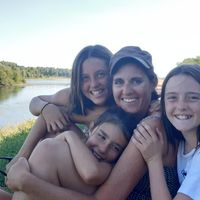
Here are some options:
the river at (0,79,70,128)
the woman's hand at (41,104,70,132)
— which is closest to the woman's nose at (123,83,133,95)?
the woman's hand at (41,104,70,132)

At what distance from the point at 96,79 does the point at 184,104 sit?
48.2 inches

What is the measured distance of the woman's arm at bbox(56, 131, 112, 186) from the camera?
2232 mm

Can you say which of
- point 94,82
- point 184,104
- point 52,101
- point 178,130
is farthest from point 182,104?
point 52,101

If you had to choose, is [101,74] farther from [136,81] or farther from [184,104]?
[184,104]

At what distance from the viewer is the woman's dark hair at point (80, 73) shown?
133 inches

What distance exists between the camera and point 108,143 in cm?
248

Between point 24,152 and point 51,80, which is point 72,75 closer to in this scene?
point 24,152

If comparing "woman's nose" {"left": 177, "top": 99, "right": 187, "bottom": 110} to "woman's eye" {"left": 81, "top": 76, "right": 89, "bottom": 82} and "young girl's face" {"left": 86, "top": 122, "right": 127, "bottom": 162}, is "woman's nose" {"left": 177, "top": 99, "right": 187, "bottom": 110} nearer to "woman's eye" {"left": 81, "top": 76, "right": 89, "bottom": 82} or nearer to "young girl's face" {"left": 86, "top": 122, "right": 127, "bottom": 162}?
"young girl's face" {"left": 86, "top": 122, "right": 127, "bottom": 162}

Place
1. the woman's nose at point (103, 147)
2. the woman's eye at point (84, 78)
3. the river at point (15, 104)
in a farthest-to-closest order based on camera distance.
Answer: the river at point (15, 104) < the woman's eye at point (84, 78) < the woman's nose at point (103, 147)

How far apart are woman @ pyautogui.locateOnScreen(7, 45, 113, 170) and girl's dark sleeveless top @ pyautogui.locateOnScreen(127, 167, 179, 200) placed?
113 cm

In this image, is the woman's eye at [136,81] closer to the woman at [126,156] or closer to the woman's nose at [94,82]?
the woman at [126,156]

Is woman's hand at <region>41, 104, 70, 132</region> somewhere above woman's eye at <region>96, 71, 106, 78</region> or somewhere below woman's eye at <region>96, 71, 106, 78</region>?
below

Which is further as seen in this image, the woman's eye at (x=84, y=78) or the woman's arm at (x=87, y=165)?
the woman's eye at (x=84, y=78)

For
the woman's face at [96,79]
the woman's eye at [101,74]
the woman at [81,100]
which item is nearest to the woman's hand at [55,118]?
the woman at [81,100]
